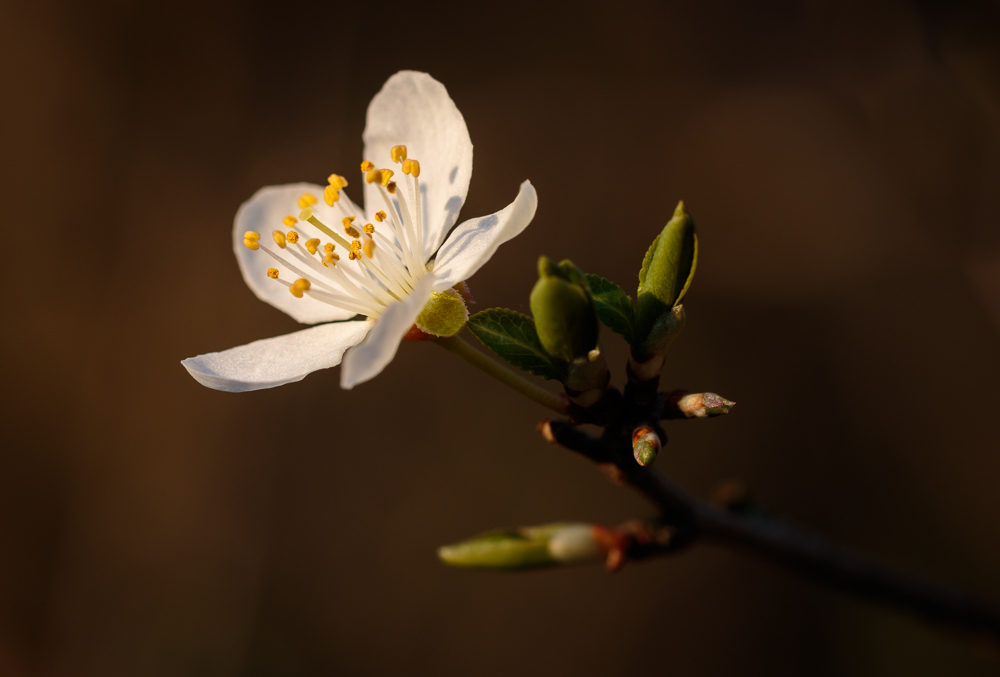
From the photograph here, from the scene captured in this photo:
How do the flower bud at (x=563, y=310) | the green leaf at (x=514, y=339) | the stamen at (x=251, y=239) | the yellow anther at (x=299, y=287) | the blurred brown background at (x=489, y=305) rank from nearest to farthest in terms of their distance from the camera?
the flower bud at (x=563, y=310)
the green leaf at (x=514, y=339)
the yellow anther at (x=299, y=287)
the stamen at (x=251, y=239)
the blurred brown background at (x=489, y=305)

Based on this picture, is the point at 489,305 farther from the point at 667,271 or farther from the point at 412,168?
the point at 667,271

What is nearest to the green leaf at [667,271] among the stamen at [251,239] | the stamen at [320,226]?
the stamen at [320,226]

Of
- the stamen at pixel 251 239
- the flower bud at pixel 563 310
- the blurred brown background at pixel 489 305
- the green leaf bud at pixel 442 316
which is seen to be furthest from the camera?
the blurred brown background at pixel 489 305

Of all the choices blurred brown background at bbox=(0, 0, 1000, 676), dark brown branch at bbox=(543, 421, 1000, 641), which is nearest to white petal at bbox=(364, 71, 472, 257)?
dark brown branch at bbox=(543, 421, 1000, 641)

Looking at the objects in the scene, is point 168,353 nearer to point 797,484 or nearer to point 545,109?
point 545,109

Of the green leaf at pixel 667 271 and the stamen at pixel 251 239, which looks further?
the stamen at pixel 251 239

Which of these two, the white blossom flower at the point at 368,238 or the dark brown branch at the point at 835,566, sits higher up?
the white blossom flower at the point at 368,238

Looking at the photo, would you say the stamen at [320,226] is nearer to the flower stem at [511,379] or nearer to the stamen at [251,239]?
the stamen at [251,239]
